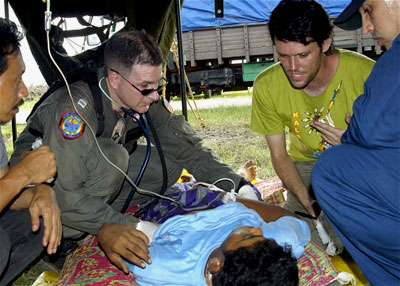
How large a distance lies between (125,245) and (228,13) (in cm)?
846

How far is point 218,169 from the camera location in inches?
115

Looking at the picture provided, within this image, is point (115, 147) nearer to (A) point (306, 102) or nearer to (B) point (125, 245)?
(B) point (125, 245)

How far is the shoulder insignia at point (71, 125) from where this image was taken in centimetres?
235

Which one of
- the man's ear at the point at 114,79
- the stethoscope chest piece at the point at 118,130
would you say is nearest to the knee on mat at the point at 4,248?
the stethoscope chest piece at the point at 118,130

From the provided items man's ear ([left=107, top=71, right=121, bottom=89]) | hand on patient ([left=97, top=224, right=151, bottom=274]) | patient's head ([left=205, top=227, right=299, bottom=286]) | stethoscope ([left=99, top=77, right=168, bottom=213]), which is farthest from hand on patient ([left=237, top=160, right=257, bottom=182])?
patient's head ([left=205, top=227, right=299, bottom=286])

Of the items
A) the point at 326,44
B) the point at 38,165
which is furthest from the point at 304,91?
the point at 38,165

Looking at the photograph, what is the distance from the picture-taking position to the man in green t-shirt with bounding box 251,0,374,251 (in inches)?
102

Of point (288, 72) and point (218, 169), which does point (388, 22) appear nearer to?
point (288, 72)

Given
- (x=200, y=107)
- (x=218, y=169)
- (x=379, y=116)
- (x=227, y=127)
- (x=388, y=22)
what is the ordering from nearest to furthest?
(x=379, y=116)
(x=388, y=22)
(x=218, y=169)
(x=227, y=127)
(x=200, y=107)

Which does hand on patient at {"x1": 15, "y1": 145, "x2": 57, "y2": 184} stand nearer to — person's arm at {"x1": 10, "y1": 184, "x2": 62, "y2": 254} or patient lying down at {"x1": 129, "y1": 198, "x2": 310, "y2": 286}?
person's arm at {"x1": 10, "y1": 184, "x2": 62, "y2": 254}

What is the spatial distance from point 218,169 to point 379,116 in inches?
55.5

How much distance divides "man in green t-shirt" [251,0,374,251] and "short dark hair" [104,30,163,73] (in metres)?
0.72

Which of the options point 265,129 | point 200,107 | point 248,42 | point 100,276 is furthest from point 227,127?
point 100,276

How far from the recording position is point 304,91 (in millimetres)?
2859
